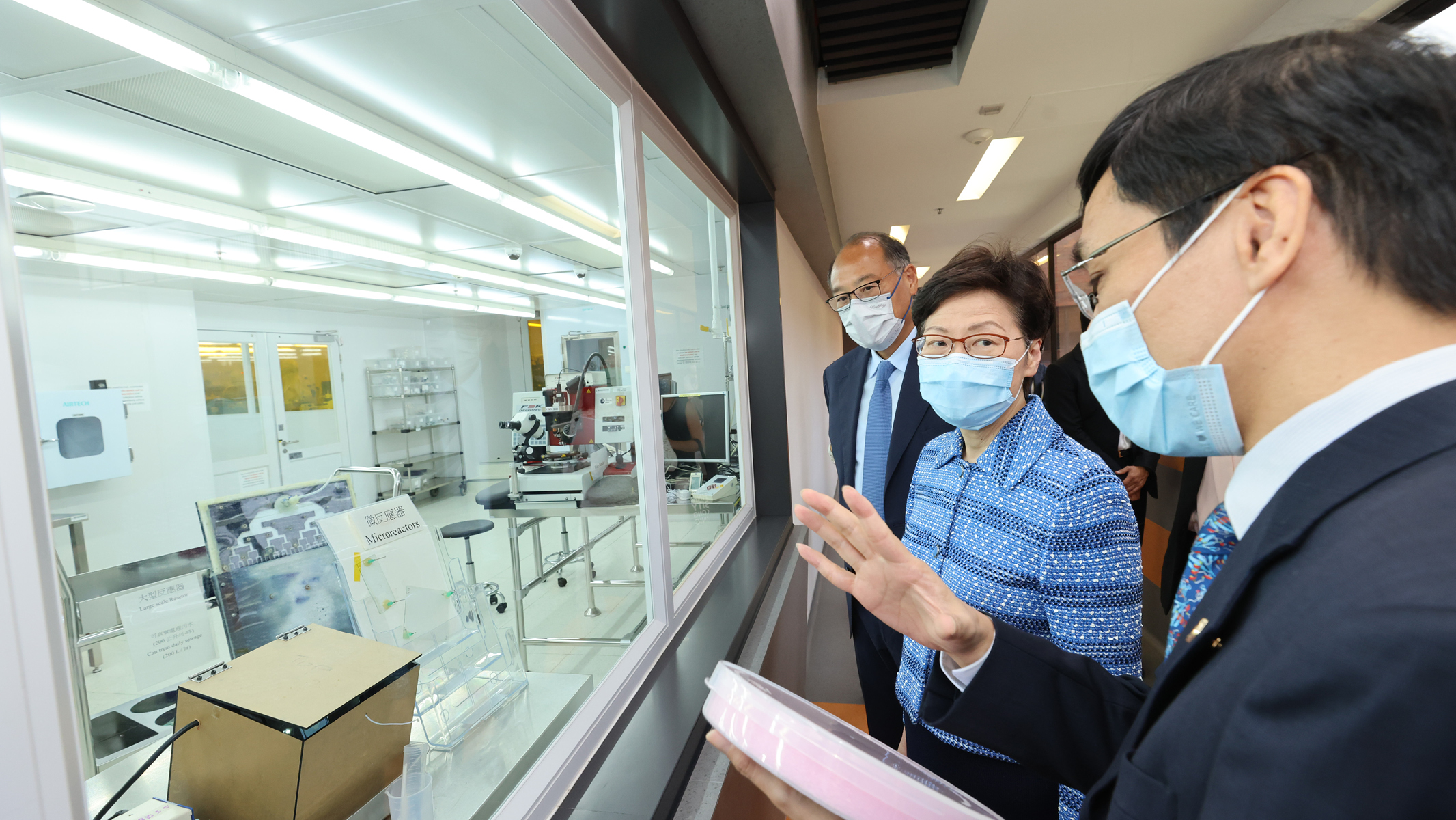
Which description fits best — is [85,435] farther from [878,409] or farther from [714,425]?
[714,425]

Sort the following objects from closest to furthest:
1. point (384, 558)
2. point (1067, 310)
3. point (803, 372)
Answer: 1. point (384, 558)
2. point (1067, 310)
3. point (803, 372)

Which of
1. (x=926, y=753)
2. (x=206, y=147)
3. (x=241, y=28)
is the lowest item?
(x=926, y=753)

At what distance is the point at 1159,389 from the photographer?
63cm

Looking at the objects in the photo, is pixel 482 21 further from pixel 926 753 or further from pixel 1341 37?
pixel 926 753

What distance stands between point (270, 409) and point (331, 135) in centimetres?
158

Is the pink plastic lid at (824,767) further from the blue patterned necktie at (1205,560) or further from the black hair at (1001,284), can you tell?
the black hair at (1001,284)

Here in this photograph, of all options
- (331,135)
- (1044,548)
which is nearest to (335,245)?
(331,135)

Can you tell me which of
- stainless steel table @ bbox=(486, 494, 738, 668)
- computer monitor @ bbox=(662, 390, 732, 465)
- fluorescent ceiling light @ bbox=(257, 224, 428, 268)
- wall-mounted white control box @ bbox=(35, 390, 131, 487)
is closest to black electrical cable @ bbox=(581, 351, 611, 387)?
computer monitor @ bbox=(662, 390, 732, 465)

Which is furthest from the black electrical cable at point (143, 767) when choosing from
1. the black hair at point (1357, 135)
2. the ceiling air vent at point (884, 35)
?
the ceiling air vent at point (884, 35)

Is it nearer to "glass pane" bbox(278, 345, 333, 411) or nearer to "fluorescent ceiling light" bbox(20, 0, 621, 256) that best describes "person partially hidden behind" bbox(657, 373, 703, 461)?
"fluorescent ceiling light" bbox(20, 0, 621, 256)

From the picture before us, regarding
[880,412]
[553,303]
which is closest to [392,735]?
[880,412]

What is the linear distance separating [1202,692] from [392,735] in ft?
3.55

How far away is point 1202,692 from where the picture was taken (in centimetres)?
47

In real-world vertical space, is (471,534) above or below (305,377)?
below
